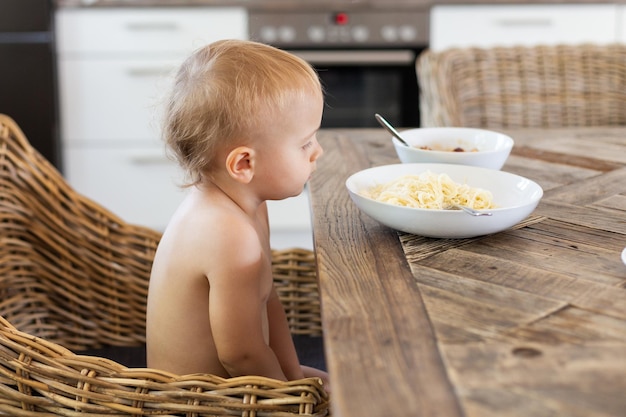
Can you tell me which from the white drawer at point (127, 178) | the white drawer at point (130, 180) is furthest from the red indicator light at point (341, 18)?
the white drawer at point (127, 178)

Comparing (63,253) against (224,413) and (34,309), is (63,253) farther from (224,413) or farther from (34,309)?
(224,413)

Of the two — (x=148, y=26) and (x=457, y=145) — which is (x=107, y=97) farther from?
(x=457, y=145)

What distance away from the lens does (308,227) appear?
10.5 feet

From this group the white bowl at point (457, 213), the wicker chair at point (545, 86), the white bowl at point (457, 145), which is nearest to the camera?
the white bowl at point (457, 213)

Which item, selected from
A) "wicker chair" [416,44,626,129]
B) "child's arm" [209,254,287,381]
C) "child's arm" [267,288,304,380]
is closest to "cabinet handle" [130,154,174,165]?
"wicker chair" [416,44,626,129]

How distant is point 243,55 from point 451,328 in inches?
20.1

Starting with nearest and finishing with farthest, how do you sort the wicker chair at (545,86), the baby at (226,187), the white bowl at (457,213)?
the white bowl at (457,213), the baby at (226,187), the wicker chair at (545,86)

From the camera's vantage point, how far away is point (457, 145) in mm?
1484

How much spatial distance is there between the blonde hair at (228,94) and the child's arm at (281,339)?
0.29 metres

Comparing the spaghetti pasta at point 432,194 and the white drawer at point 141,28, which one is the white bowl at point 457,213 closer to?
the spaghetti pasta at point 432,194

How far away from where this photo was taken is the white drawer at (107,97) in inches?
119

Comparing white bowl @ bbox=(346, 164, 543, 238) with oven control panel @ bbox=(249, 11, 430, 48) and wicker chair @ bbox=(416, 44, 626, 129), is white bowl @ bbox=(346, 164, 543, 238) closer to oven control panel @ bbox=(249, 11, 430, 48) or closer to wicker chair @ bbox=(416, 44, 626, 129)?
wicker chair @ bbox=(416, 44, 626, 129)

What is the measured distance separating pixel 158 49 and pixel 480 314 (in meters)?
2.38

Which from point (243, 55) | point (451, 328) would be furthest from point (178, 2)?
point (451, 328)
